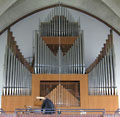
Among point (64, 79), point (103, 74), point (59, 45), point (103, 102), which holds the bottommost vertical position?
point (103, 102)

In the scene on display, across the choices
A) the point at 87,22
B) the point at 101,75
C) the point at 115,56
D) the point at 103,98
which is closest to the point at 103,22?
the point at 87,22

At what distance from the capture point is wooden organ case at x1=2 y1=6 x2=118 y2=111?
44.9ft

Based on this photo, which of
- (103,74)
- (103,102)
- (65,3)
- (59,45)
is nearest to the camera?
(103,102)

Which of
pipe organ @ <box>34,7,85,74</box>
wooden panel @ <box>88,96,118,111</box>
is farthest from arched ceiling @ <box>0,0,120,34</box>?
wooden panel @ <box>88,96,118,111</box>

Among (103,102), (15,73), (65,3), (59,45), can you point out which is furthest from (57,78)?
(65,3)

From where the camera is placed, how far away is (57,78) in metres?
14.1

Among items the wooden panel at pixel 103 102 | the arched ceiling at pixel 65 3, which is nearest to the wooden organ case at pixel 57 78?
the wooden panel at pixel 103 102

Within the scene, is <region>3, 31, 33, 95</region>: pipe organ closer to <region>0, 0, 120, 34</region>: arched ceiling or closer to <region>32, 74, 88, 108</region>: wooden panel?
<region>32, 74, 88, 108</region>: wooden panel

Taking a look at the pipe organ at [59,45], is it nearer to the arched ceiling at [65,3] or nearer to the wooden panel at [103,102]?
the arched ceiling at [65,3]

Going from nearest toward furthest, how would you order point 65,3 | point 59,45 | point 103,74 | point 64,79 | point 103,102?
point 103,102
point 64,79
point 103,74
point 59,45
point 65,3

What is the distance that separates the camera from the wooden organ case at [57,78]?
1367 cm

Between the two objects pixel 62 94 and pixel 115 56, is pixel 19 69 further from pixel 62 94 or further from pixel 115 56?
pixel 115 56

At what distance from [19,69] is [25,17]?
3.79m

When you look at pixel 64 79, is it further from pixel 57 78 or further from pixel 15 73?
pixel 15 73
